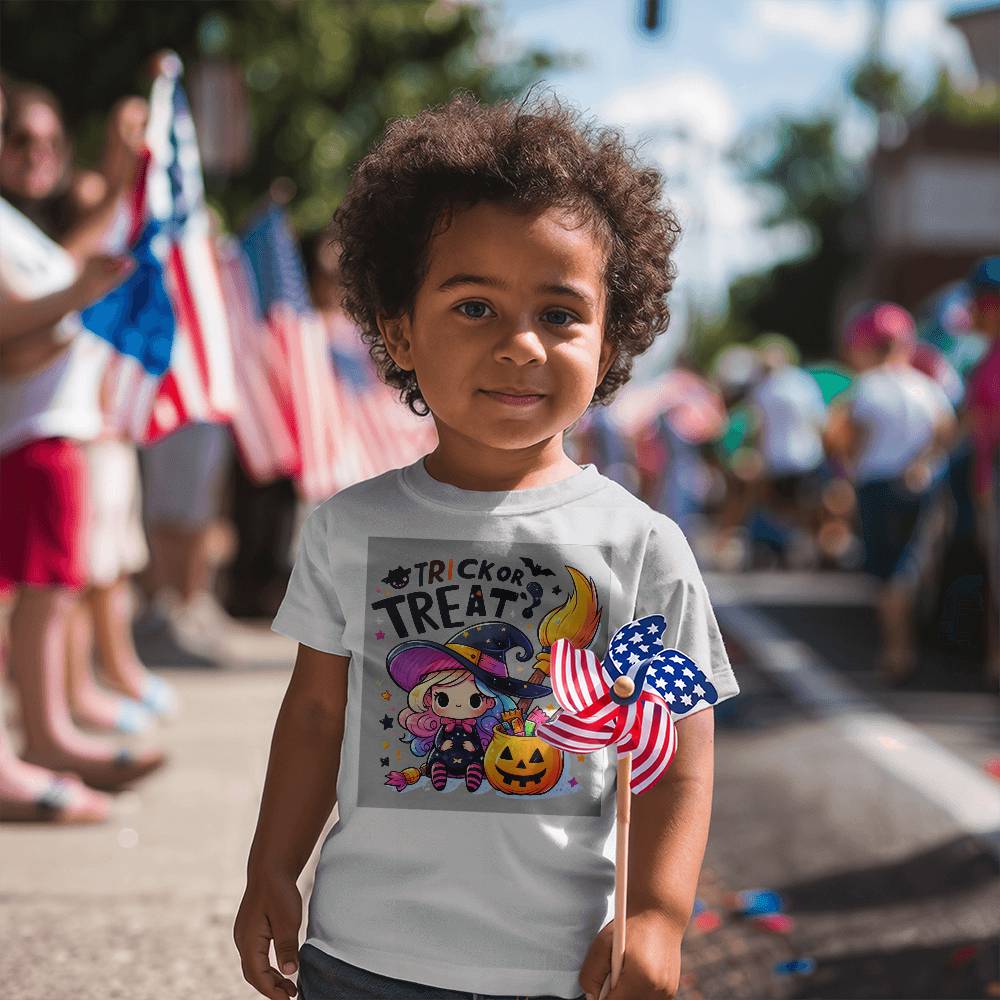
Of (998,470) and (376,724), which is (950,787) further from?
(376,724)

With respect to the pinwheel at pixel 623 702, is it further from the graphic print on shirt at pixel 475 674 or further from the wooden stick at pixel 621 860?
the graphic print on shirt at pixel 475 674

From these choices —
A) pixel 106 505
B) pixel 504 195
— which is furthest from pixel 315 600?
pixel 106 505

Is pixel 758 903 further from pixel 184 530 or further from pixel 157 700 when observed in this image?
pixel 184 530

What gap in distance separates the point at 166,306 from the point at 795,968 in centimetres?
262

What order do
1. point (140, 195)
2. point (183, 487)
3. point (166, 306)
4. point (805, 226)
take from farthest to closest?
point (805, 226) < point (183, 487) < point (140, 195) < point (166, 306)

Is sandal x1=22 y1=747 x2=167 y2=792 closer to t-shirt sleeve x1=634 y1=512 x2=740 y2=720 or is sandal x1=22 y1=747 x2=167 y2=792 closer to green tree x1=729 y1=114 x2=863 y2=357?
t-shirt sleeve x1=634 y1=512 x2=740 y2=720

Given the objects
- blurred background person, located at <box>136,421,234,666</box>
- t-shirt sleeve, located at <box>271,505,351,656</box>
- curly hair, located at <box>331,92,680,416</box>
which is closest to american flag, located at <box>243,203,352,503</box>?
blurred background person, located at <box>136,421,234,666</box>

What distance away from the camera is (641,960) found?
1.83 m

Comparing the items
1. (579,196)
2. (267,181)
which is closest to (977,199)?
(267,181)

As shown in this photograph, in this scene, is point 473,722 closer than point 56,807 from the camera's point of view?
Yes

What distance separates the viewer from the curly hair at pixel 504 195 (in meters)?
1.96

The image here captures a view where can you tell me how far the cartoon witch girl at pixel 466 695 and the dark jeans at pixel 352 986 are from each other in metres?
0.23

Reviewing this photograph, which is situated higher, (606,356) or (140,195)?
(140,195)

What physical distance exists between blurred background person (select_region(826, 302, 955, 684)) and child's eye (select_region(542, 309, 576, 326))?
21.8ft
